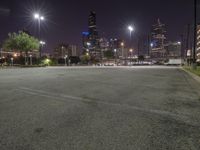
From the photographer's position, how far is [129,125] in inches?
191

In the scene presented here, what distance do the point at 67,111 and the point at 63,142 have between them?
2347 mm

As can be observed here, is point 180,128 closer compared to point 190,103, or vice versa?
point 180,128

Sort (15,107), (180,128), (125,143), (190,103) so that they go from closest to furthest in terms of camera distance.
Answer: (125,143) → (180,128) → (15,107) → (190,103)

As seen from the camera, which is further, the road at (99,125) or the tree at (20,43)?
the tree at (20,43)

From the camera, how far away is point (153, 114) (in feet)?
19.2

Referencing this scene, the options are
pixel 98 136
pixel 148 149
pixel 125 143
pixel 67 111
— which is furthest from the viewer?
pixel 67 111

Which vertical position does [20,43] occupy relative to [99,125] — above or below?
above

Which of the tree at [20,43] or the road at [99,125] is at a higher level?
the tree at [20,43]

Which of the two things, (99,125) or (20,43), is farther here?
(20,43)

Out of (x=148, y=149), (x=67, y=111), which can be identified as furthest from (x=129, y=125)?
(x=67, y=111)

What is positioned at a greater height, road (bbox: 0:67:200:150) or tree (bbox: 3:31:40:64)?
tree (bbox: 3:31:40:64)

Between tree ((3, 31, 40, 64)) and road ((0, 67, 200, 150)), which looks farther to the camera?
tree ((3, 31, 40, 64))

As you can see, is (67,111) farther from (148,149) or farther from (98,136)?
(148,149)

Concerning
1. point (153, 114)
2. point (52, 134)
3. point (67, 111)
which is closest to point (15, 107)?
point (67, 111)
